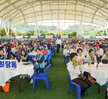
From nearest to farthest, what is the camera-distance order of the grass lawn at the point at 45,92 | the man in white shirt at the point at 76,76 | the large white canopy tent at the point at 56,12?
the man in white shirt at the point at 76,76 < the grass lawn at the point at 45,92 < the large white canopy tent at the point at 56,12

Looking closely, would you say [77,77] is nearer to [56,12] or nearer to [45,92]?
[45,92]

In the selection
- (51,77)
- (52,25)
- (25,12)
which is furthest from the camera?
(52,25)

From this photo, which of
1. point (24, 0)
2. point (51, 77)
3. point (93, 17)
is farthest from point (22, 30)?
point (51, 77)

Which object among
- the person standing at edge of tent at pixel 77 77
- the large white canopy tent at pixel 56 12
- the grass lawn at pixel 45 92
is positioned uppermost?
the large white canopy tent at pixel 56 12

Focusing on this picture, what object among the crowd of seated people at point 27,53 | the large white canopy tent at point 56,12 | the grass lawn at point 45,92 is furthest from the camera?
the large white canopy tent at point 56,12

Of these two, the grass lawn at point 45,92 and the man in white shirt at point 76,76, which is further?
the grass lawn at point 45,92

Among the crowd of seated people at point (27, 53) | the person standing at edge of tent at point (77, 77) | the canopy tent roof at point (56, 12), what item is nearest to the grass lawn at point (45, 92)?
the person standing at edge of tent at point (77, 77)

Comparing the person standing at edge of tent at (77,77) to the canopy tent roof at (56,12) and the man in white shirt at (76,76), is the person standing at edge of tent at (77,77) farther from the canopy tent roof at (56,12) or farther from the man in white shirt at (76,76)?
the canopy tent roof at (56,12)

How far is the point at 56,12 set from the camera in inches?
1372

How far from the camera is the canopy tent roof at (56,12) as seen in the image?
93.0 ft

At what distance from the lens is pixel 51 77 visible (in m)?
5.55

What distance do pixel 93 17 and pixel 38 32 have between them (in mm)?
17059

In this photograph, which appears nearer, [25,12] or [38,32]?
[25,12]

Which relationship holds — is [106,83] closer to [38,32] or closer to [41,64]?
[41,64]
